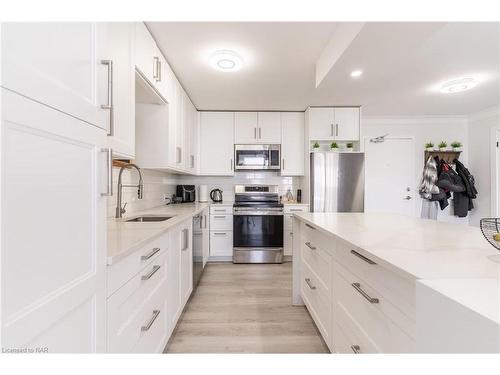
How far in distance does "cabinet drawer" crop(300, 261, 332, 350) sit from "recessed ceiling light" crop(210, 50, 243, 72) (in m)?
1.91

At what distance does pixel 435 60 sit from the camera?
224 centimetres

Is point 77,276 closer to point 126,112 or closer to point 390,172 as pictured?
point 126,112

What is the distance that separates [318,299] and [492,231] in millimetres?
1097

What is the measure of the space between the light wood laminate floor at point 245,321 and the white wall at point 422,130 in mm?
3140

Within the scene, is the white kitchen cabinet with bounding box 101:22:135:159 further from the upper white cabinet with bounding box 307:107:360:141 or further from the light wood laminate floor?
the upper white cabinet with bounding box 307:107:360:141

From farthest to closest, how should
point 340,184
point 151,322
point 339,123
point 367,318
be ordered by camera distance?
point 339,123 → point 340,184 → point 151,322 → point 367,318

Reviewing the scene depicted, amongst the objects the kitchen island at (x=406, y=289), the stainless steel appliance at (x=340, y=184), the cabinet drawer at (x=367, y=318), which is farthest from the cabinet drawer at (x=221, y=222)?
the cabinet drawer at (x=367, y=318)

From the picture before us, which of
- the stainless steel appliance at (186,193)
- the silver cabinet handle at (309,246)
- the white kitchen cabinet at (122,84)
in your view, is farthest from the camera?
the stainless steel appliance at (186,193)

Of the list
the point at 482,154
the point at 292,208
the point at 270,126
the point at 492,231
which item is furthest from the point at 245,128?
the point at 482,154

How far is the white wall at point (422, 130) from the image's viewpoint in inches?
165

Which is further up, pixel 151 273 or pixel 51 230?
pixel 51 230

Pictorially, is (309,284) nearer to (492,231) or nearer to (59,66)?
(492,231)

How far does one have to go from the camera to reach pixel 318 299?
1664 millimetres

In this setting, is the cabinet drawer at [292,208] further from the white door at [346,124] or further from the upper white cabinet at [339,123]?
the white door at [346,124]
